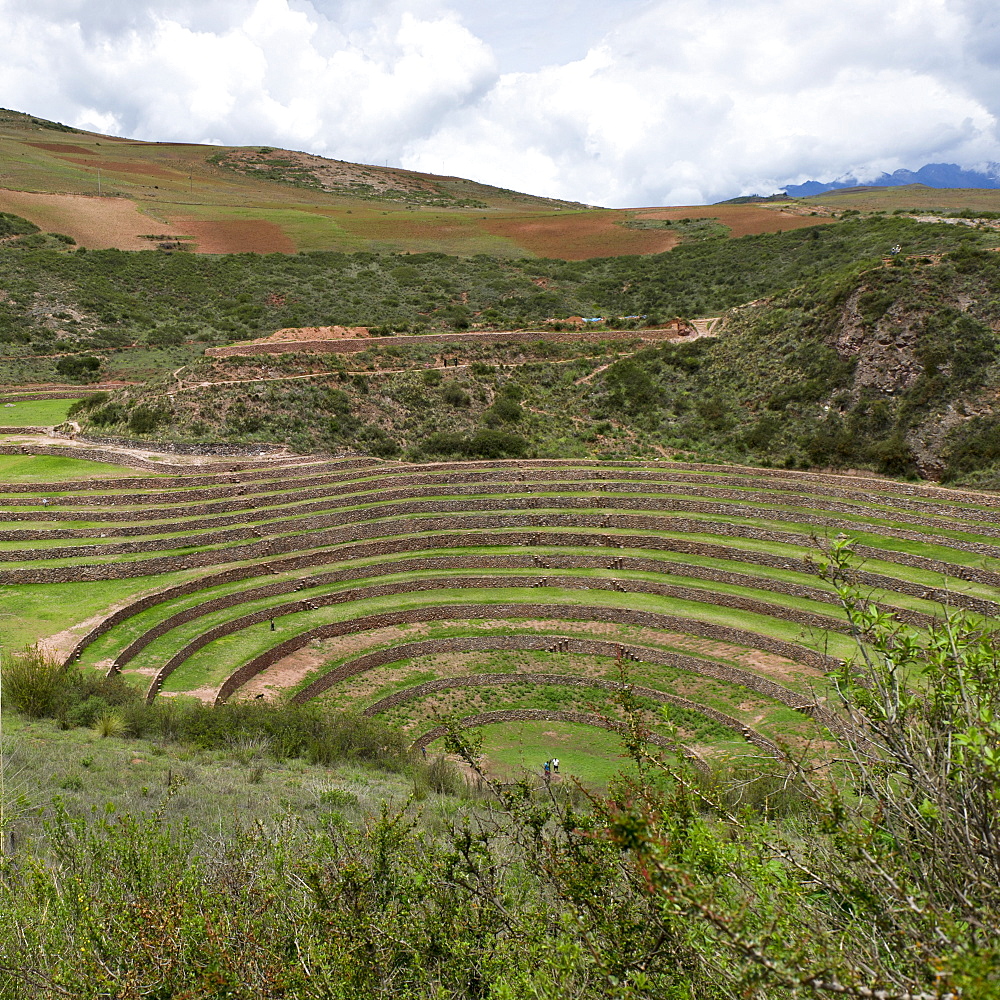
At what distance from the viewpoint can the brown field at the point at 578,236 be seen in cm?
6531

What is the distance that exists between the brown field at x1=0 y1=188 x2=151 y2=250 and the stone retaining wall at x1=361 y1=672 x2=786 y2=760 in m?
53.2

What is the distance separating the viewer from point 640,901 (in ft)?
16.9

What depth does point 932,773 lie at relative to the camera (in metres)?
4.20

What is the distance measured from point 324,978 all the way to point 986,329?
129 feet

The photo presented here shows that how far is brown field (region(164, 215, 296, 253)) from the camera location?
6066cm

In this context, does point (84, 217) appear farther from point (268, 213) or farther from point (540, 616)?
point (540, 616)

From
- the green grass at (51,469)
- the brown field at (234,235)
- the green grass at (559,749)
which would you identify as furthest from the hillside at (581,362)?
the green grass at (559,749)

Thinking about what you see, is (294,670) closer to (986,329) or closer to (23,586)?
(23,586)

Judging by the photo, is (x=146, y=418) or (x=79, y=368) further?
(x=79, y=368)

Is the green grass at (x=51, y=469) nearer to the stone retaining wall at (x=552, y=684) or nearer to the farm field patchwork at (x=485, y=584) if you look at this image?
the farm field patchwork at (x=485, y=584)

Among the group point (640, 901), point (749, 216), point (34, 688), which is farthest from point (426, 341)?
point (749, 216)

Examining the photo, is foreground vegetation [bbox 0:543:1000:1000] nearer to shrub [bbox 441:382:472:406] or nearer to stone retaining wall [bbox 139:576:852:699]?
stone retaining wall [bbox 139:576:852:699]

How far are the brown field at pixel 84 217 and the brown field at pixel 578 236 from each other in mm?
33069

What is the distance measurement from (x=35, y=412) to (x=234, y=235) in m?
36.0
